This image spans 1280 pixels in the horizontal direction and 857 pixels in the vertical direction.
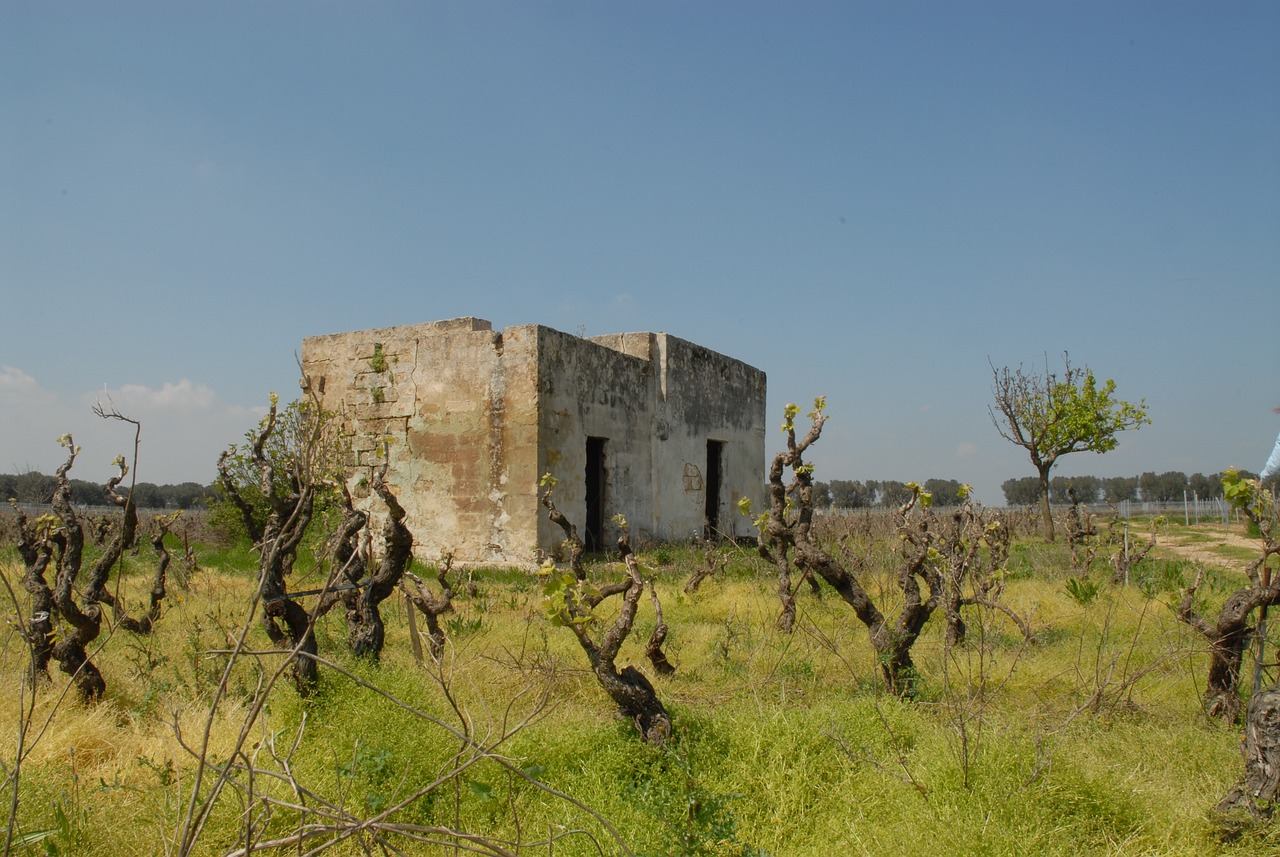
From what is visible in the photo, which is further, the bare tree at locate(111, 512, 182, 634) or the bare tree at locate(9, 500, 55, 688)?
the bare tree at locate(111, 512, 182, 634)

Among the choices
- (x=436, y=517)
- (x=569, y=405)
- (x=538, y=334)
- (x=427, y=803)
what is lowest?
(x=427, y=803)

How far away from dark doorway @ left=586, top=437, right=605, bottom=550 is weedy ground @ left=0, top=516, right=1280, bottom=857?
5.97 metres

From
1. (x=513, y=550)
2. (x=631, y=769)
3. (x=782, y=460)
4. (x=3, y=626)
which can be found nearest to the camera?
(x=631, y=769)

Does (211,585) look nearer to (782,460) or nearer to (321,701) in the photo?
(321,701)

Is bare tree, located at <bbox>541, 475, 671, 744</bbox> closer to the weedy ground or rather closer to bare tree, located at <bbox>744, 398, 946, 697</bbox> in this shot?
the weedy ground

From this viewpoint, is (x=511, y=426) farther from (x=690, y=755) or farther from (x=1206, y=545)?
(x=1206, y=545)

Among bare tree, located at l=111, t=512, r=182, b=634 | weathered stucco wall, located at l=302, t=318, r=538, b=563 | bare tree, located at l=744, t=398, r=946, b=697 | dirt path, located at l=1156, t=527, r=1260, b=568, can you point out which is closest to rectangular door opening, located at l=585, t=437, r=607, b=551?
weathered stucco wall, located at l=302, t=318, r=538, b=563

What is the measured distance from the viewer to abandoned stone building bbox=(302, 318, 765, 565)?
36.1 ft

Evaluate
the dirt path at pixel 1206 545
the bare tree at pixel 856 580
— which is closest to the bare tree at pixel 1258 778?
the bare tree at pixel 856 580

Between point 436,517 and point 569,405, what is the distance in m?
2.25

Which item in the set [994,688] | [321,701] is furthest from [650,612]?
[321,701]

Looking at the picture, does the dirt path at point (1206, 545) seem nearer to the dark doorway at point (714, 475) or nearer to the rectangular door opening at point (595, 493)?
the dark doorway at point (714, 475)

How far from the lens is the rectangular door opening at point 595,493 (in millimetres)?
12422

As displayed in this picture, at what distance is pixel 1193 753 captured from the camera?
4.14 metres
